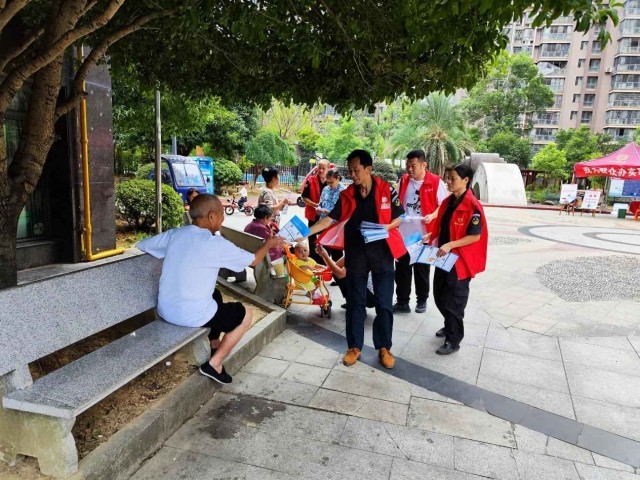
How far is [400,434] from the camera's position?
3049 millimetres

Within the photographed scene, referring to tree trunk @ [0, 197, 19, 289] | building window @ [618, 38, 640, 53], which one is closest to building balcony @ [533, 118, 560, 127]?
building window @ [618, 38, 640, 53]

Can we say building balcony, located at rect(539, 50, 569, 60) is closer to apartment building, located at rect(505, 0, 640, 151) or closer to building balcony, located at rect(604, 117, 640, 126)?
apartment building, located at rect(505, 0, 640, 151)

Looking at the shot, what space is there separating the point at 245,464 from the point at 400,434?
40.3 inches

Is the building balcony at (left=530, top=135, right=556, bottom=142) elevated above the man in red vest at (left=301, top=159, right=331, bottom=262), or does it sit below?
above

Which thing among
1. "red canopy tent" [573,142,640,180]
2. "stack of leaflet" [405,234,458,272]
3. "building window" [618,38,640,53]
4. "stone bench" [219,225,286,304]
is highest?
"building window" [618,38,640,53]

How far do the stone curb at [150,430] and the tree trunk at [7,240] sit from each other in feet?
4.42

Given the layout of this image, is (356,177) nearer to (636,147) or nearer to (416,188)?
(416,188)

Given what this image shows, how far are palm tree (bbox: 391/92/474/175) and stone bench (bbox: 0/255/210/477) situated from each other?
29239 mm

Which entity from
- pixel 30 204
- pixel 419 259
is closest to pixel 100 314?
pixel 419 259

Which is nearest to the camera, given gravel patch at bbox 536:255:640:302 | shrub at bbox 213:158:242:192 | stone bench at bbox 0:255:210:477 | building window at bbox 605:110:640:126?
stone bench at bbox 0:255:210:477

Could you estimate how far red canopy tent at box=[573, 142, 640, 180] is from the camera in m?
19.0

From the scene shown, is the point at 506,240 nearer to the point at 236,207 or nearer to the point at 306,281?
the point at 306,281

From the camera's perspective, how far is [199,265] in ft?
10.0

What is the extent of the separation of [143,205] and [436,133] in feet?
82.9
